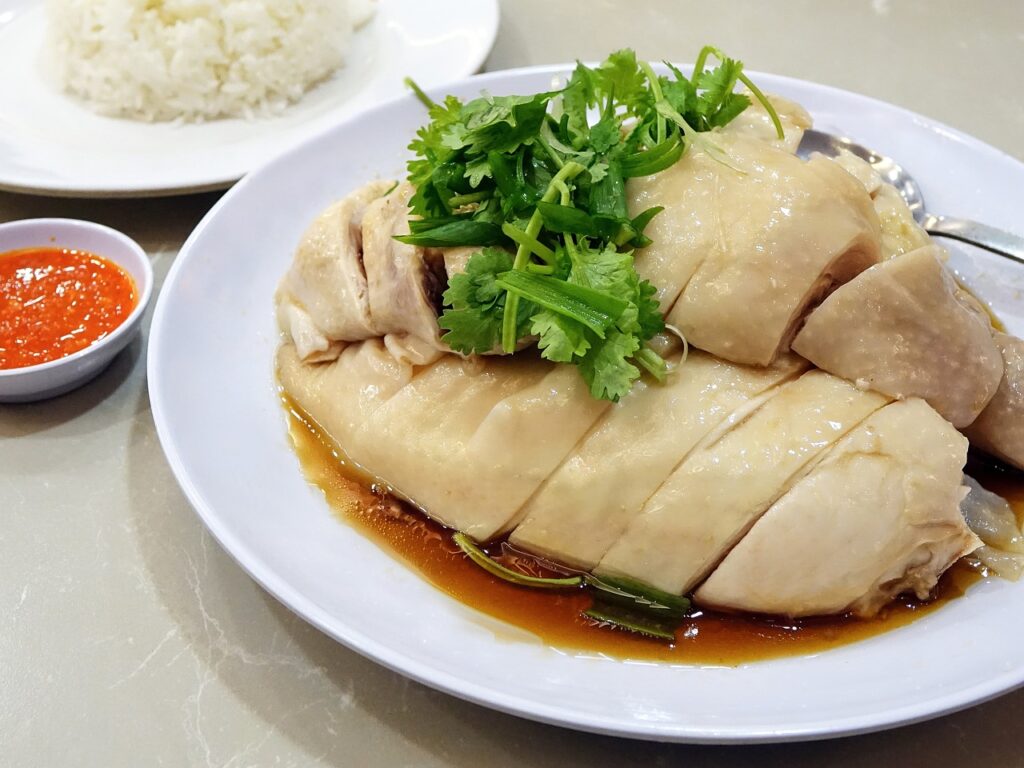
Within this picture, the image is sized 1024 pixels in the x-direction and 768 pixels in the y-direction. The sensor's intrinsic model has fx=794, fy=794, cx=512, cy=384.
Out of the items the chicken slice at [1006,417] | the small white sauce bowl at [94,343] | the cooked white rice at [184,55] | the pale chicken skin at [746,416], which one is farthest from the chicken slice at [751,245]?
the cooked white rice at [184,55]

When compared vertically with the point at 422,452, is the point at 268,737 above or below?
below

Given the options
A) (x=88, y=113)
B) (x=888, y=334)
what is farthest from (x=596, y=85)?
(x=88, y=113)

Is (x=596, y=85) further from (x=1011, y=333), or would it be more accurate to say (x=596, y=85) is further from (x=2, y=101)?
(x=2, y=101)

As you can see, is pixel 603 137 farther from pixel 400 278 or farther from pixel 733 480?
pixel 733 480

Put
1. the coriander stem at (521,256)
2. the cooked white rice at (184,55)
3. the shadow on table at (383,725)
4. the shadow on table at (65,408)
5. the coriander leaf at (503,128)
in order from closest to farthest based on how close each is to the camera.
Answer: the shadow on table at (383,725), the coriander stem at (521,256), the coriander leaf at (503,128), the shadow on table at (65,408), the cooked white rice at (184,55)

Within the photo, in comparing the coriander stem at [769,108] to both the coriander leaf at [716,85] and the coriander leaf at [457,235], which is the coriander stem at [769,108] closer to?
the coriander leaf at [716,85]

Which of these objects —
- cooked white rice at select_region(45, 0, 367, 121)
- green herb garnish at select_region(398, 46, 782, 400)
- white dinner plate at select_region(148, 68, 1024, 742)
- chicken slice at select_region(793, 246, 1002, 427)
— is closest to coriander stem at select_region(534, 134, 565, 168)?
green herb garnish at select_region(398, 46, 782, 400)

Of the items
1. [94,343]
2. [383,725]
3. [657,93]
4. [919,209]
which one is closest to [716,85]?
[657,93]
